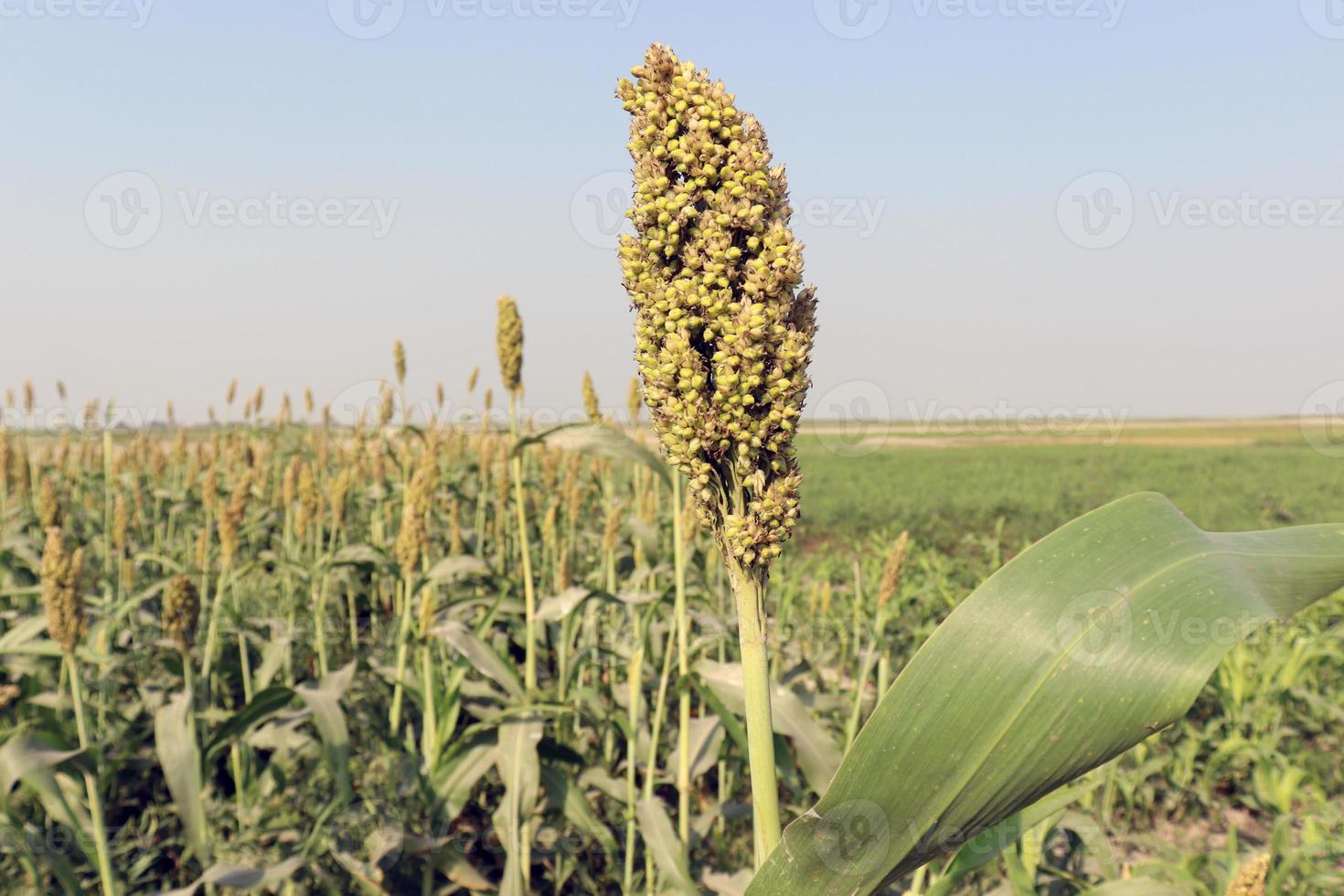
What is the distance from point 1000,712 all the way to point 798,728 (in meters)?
1.71

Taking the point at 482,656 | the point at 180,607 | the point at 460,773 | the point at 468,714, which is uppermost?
the point at 180,607

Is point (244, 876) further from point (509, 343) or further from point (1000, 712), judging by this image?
point (1000, 712)

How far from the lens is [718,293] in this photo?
96 cm

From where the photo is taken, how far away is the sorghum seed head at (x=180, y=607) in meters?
2.53

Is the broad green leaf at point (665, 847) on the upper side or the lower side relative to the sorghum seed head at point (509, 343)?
lower

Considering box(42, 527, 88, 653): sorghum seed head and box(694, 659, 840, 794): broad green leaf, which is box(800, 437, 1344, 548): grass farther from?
box(42, 527, 88, 653): sorghum seed head

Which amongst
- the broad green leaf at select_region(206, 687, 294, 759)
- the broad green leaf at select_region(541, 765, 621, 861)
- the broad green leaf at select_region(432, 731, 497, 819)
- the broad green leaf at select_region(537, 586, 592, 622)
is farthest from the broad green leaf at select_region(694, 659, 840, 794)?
the broad green leaf at select_region(206, 687, 294, 759)

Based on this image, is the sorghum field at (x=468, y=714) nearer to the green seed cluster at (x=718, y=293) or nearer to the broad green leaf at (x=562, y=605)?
the broad green leaf at (x=562, y=605)

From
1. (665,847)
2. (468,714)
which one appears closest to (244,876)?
(665,847)

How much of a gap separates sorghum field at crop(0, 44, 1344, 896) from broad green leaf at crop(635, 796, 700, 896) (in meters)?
0.01

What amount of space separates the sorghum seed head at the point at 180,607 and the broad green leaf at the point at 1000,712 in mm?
2196

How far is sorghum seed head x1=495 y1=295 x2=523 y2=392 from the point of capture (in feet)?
9.57

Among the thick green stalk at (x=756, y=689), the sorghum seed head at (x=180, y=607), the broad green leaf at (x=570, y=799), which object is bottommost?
the broad green leaf at (x=570, y=799)

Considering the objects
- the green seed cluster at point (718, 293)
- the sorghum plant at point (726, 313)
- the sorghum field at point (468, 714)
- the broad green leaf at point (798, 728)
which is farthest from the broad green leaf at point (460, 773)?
the green seed cluster at point (718, 293)
